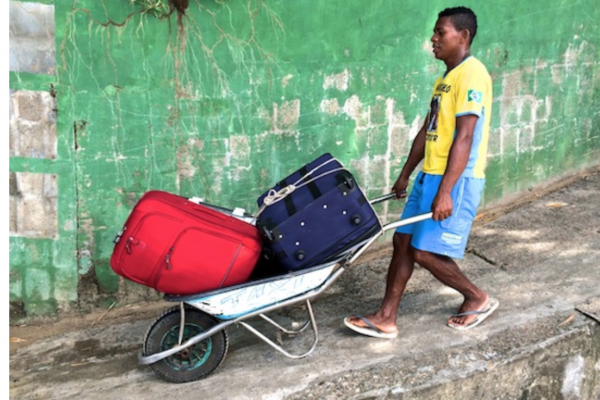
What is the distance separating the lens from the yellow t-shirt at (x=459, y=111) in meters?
3.44

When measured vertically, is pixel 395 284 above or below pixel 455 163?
below

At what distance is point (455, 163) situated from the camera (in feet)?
11.5

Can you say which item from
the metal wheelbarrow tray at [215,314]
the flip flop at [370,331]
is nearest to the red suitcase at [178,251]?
the metal wheelbarrow tray at [215,314]

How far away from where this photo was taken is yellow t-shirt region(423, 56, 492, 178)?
344 cm

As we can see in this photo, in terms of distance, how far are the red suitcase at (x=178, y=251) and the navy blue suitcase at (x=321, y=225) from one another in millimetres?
144

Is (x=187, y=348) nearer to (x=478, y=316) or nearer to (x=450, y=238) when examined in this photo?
(x=450, y=238)

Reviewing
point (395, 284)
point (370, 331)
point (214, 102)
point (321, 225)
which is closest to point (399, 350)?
point (370, 331)

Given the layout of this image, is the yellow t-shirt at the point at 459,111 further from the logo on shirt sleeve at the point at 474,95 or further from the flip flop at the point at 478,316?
the flip flop at the point at 478,316

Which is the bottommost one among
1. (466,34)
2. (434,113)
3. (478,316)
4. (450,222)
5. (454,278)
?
(478,316)

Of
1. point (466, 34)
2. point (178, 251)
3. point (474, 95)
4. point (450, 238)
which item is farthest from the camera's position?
point (450, 238)

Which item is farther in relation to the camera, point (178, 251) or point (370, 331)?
point (370, 331)

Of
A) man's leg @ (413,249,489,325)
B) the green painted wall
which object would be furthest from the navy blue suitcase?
the green painted wall

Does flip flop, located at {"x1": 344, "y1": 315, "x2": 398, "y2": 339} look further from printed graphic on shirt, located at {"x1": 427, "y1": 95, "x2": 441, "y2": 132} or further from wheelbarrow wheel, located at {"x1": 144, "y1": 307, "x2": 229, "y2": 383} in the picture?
printed graphic on shirt, located at {"x1": 427, "y1": 95, "x2": 441, "y2": 132}

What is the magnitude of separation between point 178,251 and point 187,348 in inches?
24.6
